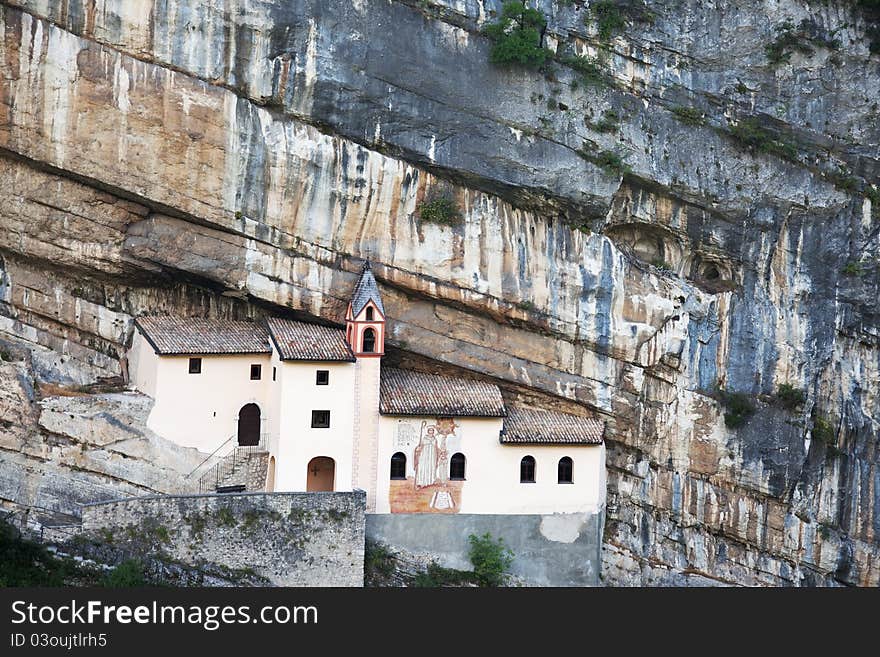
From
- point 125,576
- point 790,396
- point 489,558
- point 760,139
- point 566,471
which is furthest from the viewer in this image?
point 790,396

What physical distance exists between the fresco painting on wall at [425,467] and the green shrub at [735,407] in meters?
8.88

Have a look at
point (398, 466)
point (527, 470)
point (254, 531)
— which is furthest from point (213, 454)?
point (527, 470)

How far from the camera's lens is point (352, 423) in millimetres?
48188

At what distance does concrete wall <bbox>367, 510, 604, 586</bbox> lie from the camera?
4834 cm

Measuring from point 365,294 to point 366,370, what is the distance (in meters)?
2.36

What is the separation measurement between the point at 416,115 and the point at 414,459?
34.7 ft

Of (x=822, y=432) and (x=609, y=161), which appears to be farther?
(x=822, y=432)

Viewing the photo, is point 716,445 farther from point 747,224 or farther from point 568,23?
point 568,23

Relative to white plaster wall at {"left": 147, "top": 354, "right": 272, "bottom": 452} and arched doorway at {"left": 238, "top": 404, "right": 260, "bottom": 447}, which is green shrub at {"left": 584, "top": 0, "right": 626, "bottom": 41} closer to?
white plaster wall at {"left": 147, "top": 354, "right": 272, "bottom": 452}

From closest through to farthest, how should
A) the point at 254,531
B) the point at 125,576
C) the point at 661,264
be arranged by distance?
the point at 125,576
the point at 254,531
the point at 661,264

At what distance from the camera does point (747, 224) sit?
50.8 m

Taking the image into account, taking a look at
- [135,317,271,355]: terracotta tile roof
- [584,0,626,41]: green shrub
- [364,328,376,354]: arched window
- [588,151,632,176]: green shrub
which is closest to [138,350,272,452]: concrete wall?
[135,317,271,355]: terracotta tile roof

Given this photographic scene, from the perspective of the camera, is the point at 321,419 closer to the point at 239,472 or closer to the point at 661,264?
the point at 239,472

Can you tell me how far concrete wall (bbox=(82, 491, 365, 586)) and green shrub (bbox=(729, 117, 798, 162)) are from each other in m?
16.9
